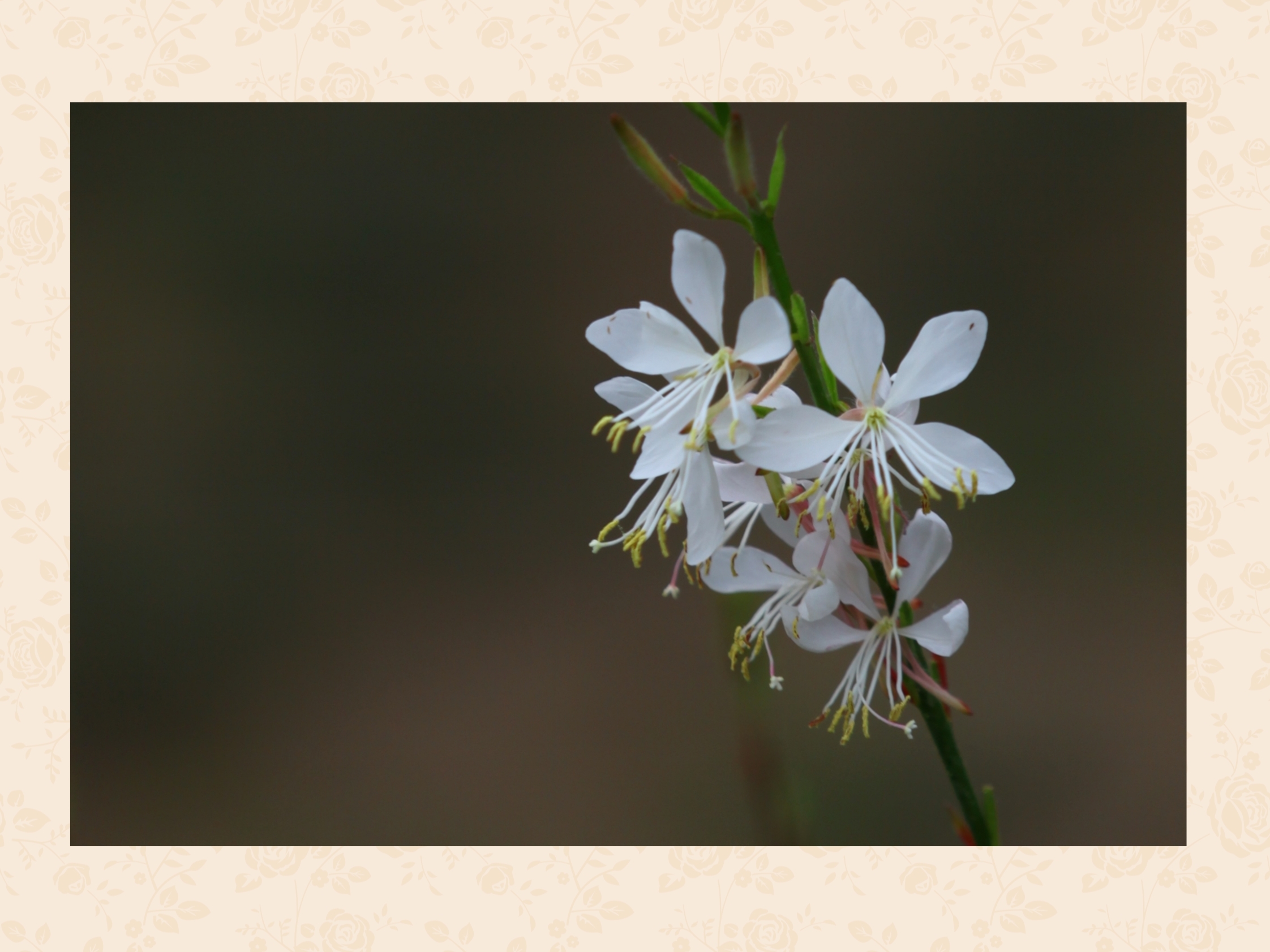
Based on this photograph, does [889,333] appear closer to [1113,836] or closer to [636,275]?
A: [636,275]

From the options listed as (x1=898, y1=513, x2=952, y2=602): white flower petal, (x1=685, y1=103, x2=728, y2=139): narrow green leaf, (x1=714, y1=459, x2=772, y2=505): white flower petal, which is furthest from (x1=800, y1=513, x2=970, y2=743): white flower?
(x1=685, y1=103, x2=728, y2=139): narrow green leaf

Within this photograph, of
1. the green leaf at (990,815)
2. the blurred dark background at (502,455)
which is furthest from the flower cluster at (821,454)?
the blurred dark background at (502,455)

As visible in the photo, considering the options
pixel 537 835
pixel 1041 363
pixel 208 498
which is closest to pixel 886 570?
pixel 537 835

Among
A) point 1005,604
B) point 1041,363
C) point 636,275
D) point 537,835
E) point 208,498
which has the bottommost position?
point 537,835

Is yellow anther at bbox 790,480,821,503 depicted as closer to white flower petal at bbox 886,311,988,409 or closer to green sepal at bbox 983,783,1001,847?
white flower petal at bbox 886,311,988,409

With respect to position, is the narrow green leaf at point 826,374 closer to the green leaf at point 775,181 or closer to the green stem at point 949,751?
the green leaf at point 775,181

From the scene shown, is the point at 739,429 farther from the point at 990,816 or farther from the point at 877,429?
the point at 990,816
